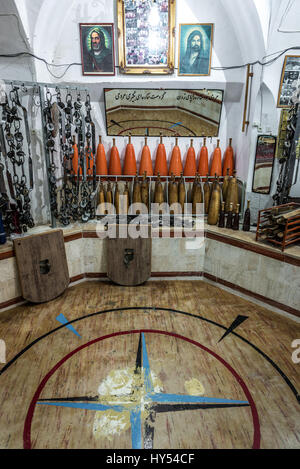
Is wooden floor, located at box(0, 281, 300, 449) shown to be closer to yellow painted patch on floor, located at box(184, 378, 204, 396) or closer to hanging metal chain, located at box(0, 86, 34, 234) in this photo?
yellow painted patch on floor, located at box(184, 378, 204, 396)

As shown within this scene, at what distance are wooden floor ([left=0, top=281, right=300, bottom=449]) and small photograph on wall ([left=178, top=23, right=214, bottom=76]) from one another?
3713mm

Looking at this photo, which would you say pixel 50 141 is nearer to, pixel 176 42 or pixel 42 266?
pixel 42 266

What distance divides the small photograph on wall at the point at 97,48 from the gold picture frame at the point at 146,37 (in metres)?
0.17

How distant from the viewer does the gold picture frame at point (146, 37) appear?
4297mm

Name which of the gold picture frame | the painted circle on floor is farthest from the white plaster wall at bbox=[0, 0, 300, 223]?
the painted circle on floor

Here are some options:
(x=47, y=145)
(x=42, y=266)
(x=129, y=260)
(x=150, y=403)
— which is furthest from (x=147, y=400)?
(x=47, y=145)

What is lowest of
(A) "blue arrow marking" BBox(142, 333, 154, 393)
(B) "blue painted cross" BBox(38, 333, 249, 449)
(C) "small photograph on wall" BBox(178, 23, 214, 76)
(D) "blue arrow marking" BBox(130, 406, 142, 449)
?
(A) "blue arrow marking" BBox(142, 333, 154, 393)

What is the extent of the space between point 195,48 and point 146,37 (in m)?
0.80

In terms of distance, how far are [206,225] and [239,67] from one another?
2.63m

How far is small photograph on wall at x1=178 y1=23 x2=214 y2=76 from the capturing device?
4.42 metres

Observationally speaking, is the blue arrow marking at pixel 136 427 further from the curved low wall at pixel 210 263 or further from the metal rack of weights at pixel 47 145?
the metal rack of weights at pixel 47 145

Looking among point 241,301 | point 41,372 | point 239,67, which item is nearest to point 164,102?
point 239,67

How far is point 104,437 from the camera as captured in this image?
209cm

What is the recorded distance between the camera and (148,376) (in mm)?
2648
